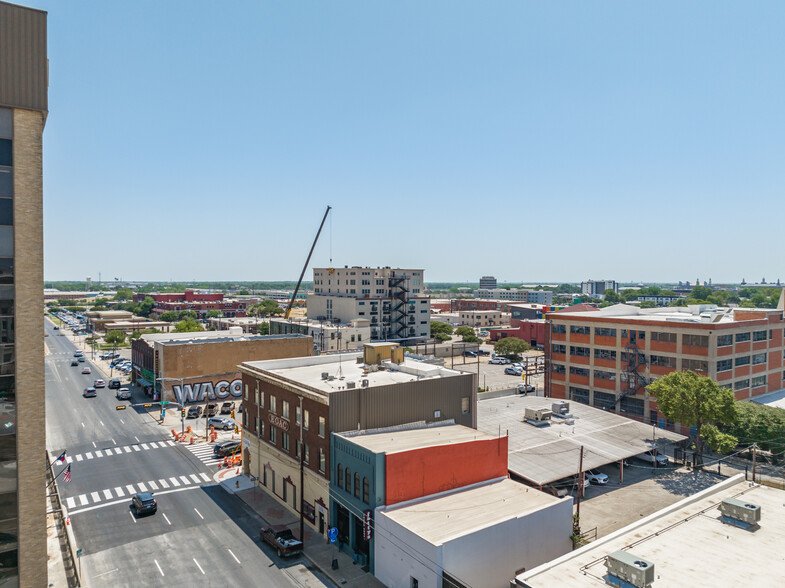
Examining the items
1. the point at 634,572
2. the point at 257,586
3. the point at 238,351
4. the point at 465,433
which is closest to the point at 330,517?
the point at 257,586

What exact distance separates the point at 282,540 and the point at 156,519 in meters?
13.0

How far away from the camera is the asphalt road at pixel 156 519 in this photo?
33.7m

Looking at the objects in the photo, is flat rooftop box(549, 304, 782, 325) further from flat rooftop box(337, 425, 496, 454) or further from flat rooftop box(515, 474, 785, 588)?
flat rooftop box(337, 425, 496, 454)

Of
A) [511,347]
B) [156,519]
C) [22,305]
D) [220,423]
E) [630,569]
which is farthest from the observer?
[511,347]

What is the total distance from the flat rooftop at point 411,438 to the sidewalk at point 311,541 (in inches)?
329

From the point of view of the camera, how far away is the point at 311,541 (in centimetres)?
3875

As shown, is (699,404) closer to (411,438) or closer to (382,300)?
(411,438)

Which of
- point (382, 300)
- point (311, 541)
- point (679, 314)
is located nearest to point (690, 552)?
point (311, 541)

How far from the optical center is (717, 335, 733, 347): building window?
66688 mm

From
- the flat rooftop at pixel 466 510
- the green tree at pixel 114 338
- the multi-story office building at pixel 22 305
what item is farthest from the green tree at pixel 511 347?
the multi-story office building at pixel 22 305

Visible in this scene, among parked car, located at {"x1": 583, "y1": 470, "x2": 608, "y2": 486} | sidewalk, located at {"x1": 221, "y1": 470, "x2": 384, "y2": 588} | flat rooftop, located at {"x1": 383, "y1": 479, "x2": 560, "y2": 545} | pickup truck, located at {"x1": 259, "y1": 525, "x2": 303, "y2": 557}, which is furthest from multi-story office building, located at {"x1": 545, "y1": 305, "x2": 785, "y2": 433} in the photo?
pickup truck, located at {"x1": 259, "y1": 525, "x2": 303, "y2": 557}

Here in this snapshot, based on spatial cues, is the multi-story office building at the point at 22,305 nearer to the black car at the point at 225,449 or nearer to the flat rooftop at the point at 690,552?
the flat rooftop at the point at 690,552

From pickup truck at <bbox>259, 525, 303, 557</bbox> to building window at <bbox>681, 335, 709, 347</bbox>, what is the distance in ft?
189

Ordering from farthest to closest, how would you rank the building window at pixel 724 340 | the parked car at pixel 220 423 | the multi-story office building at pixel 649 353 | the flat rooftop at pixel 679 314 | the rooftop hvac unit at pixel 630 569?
the flat rooftop at pixel 679 314, the parked car at pixel 220 423, the multi-story office building at pixel 649 353, the building window at pixel 724 340, the rooftop hvac unit at pixel 630 569
